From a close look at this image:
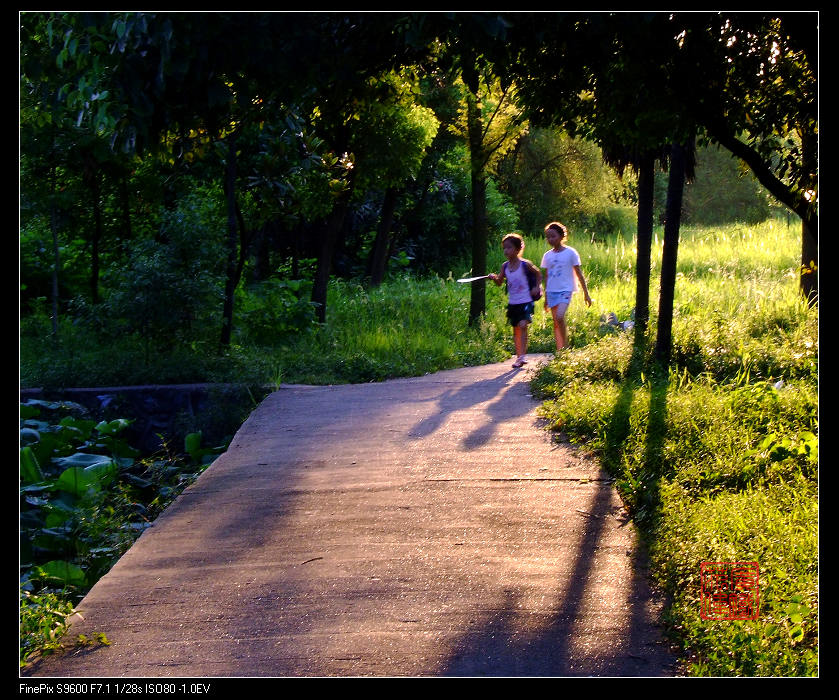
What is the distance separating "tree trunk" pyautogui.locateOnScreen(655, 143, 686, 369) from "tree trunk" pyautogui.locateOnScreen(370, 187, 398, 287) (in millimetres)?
11887

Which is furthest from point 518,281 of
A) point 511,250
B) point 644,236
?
point 644,236

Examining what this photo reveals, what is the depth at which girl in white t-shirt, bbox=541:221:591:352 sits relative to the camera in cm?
1101

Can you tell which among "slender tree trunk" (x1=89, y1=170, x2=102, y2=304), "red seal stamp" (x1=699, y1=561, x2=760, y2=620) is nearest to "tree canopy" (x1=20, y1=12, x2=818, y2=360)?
"red seal stamp" (x1=699, y1=561, x2=760, y2=620)

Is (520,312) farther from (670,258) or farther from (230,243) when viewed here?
(230,243)

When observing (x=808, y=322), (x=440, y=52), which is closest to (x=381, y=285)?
(x=808, y=322)

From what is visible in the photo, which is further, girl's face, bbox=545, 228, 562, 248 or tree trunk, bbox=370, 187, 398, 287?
tree trunk, bbox=370, 187, 398, 287

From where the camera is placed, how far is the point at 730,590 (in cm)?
430

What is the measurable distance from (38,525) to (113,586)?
2014mm

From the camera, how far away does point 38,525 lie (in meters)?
6.60

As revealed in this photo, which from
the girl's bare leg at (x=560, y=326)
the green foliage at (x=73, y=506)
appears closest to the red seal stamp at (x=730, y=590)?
the green foliage at (x=73, y=506)

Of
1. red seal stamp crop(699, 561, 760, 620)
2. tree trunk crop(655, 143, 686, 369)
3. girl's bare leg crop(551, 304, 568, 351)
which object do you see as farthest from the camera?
girl's bare leg crop(551, 304, 568, 351)

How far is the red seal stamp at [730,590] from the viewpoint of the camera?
414 centimetres

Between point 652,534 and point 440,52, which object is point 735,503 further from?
point 440,52

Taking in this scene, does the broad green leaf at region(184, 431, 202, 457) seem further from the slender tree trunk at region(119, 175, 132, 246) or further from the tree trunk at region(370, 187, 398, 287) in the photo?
the tree trunk at region(370, 187, 398, 287)
